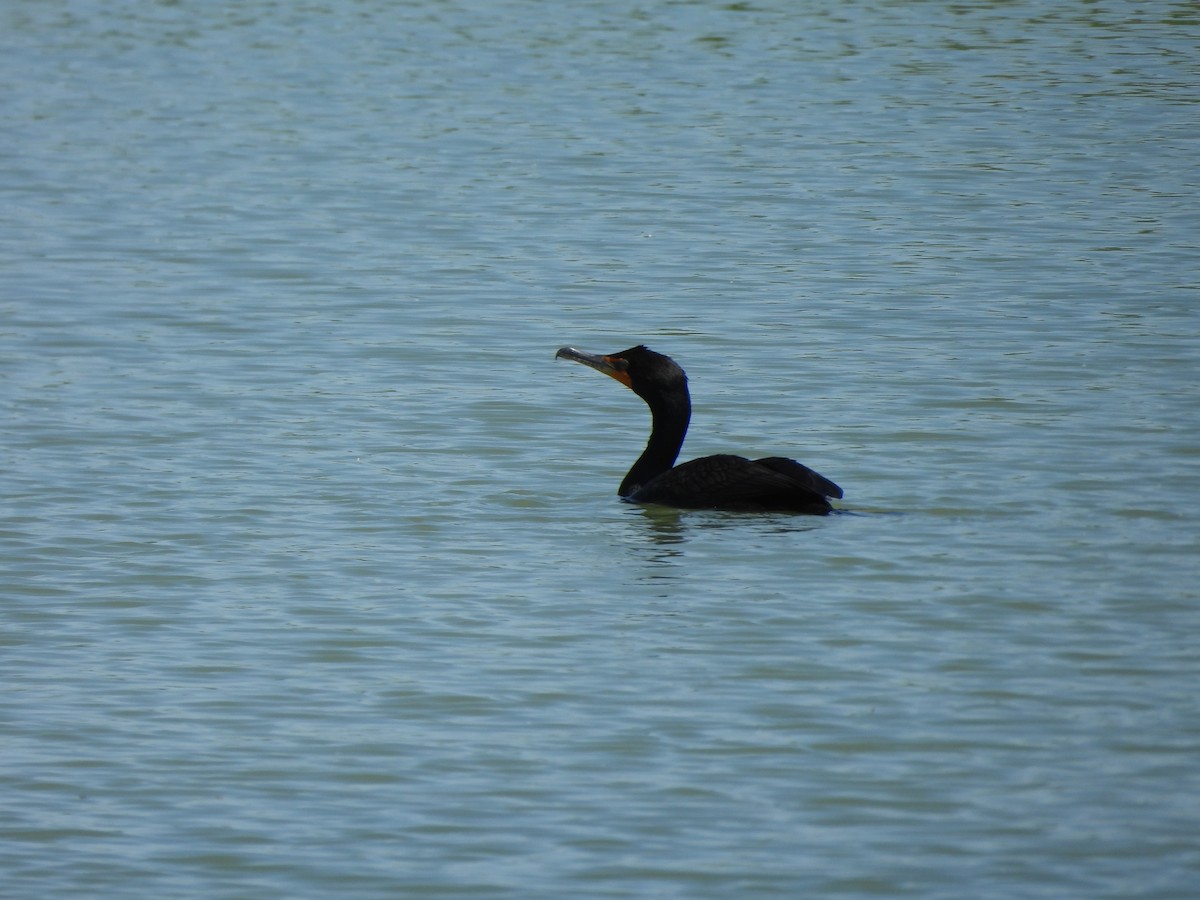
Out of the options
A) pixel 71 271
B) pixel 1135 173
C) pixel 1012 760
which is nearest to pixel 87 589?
pixel 1012 760

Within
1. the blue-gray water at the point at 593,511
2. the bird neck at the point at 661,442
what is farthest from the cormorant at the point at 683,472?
the blue-gray water at the point at 593,511

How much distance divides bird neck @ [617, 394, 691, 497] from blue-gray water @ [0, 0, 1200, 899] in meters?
0.20

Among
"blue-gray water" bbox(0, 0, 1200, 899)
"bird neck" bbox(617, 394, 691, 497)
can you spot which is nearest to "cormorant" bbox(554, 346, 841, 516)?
"bird neck" bbox(617, 394, 691, 497)

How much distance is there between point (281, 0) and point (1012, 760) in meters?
32.6

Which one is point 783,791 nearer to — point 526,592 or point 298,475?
point 526,592

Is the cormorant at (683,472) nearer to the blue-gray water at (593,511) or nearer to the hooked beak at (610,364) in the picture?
the hooked beak at (610,364)

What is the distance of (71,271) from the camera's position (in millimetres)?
18375

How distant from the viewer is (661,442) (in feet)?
39.5

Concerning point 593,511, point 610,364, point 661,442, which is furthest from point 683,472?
point 610,364

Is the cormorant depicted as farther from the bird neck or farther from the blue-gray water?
the blue-gray water

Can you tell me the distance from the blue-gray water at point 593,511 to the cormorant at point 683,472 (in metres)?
0.16

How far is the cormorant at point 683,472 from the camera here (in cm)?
1102

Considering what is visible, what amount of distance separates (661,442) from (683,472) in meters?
0.64

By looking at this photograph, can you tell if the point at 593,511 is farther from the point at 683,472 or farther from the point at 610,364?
the point at 610,364
